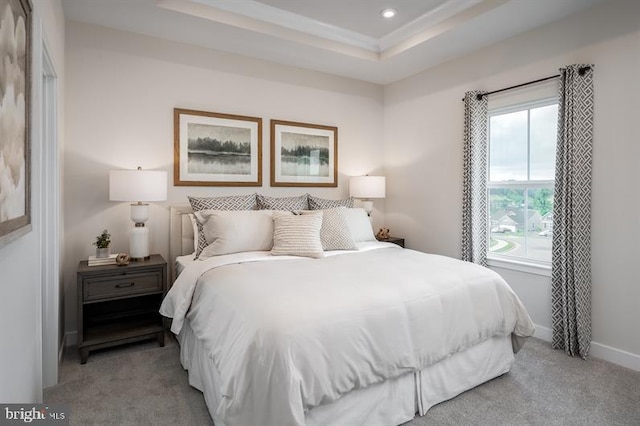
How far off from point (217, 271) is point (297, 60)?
258cm

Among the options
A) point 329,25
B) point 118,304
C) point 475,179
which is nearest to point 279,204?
point 118,304

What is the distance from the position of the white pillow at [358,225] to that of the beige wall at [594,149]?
3.11ft

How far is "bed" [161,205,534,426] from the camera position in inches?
60.7

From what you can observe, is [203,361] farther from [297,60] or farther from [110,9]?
[297,60]

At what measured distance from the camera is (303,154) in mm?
4246

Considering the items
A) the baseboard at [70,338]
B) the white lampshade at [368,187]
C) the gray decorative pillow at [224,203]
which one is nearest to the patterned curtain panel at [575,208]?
the white lampshade at [368,187]

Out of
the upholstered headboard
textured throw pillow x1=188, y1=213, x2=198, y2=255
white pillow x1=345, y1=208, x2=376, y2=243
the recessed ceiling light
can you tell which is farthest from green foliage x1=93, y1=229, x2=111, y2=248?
the recessed ceiling light

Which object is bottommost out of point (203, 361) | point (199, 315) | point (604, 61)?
point (203, 361)

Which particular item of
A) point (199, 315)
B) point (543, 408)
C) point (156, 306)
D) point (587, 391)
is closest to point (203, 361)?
point (199, 315)

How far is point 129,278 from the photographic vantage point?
9.29ft

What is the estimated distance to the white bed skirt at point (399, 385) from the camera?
5.81ft

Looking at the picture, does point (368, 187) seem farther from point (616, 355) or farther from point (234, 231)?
point (616, 355)

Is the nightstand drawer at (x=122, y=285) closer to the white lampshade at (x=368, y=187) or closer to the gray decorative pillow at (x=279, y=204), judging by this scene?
the gray decorative pillow at (x=279, y=204)

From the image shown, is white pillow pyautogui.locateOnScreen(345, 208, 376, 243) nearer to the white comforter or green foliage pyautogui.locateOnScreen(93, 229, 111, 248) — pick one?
the white comforter
